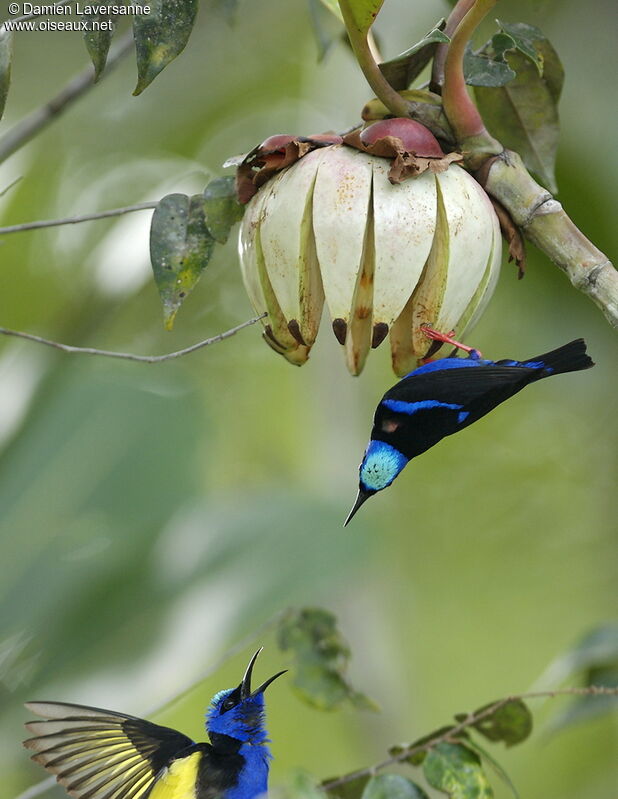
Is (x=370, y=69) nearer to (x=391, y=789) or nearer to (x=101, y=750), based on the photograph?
(x=391, y=789)

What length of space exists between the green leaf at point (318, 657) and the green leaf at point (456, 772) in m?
0.34

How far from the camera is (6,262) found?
2.73 m

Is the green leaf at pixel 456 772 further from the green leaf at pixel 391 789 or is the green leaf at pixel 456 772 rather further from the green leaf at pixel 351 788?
the green leaf at pixel 351 788

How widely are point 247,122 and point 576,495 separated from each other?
1.64 metres

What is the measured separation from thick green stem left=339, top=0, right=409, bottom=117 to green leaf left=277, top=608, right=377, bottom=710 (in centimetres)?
103

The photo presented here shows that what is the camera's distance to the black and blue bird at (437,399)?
4.00ft

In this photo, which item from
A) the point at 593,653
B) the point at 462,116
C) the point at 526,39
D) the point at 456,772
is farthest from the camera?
the point at 593,653

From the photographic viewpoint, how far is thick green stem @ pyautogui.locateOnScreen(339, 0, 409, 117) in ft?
3.51

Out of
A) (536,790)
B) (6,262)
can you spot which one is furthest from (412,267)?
(536,790)

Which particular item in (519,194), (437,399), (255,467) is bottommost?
(437,399)

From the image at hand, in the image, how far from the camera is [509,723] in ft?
5.10

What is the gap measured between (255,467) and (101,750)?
77.8 inches

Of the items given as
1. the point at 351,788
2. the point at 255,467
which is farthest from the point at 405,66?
the point at 255,467

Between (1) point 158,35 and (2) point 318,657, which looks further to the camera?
(2) point 318,657
